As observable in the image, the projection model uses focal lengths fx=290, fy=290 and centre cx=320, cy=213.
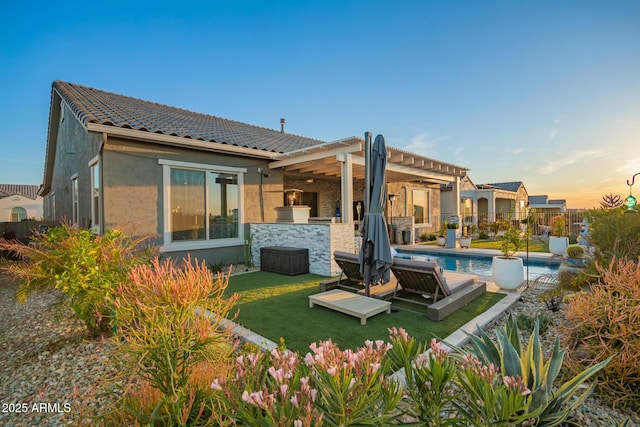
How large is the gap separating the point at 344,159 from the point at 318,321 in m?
5.66

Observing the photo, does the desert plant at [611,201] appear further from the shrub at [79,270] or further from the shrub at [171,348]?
the shrub at [79,270]

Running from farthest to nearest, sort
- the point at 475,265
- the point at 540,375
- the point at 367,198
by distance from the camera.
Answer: the point at 475,265
the point at 367,198
the point at 540,375

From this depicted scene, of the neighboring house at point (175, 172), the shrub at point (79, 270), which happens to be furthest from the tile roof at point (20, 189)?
the shrub at point (79, 270)

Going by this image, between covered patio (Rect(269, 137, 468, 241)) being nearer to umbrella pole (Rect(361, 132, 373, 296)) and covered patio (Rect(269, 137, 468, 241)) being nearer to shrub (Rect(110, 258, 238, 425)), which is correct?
umbrella pole (Rect(361, 132, 373, 296))

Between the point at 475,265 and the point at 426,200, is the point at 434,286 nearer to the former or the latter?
the point at 475,265

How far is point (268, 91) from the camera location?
45.6 feet

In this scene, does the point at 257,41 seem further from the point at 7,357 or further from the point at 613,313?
the point at 613,313

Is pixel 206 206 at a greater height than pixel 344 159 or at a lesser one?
lesser

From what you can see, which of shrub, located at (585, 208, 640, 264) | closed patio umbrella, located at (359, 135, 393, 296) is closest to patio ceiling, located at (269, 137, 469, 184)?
closed patio umbrella, located at (359, 135, 393, 296)

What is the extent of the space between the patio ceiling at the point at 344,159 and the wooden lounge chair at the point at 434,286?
442 cm

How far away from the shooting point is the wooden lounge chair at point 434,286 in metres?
5.12

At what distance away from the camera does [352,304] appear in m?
5.10

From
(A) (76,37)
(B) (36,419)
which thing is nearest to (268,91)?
(A) (76,37)

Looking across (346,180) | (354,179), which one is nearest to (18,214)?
(354,179)
